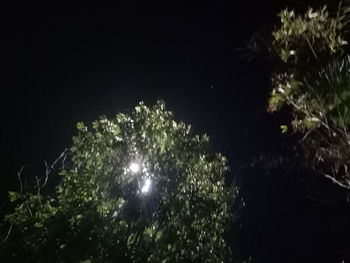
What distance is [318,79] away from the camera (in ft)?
13.0

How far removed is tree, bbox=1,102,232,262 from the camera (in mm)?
5754

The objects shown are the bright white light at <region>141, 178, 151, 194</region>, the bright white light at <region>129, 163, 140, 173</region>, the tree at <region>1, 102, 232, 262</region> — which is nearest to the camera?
the tree at <region>1, 102, 232, 262</region>

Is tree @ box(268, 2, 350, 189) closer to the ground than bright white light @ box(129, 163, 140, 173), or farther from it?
closer to the ground

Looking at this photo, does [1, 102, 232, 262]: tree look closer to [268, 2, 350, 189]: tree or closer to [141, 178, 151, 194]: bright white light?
[141, 178, 151, 194]: bright white light

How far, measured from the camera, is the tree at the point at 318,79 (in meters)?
3.81

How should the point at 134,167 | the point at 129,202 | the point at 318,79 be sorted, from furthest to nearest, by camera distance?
the point at 134,167 < the point at 129,202 < the point at 318,79

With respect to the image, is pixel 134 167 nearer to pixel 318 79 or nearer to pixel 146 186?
pixel 146 186

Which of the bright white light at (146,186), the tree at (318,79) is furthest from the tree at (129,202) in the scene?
the tree at (318,79)

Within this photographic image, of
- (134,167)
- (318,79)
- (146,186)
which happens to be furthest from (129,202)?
(318,79)

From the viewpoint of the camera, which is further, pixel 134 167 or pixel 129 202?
pixel 134 167

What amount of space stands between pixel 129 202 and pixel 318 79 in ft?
11.4

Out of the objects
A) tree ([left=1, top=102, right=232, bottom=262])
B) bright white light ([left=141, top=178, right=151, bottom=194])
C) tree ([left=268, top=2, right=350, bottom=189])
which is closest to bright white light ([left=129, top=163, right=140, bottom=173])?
tree ([left=1, top=102, right=232, bottom=262])

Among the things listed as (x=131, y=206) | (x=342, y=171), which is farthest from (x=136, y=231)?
(x=342, y=171)

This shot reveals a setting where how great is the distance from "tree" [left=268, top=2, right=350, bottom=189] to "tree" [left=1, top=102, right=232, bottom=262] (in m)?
2.76
